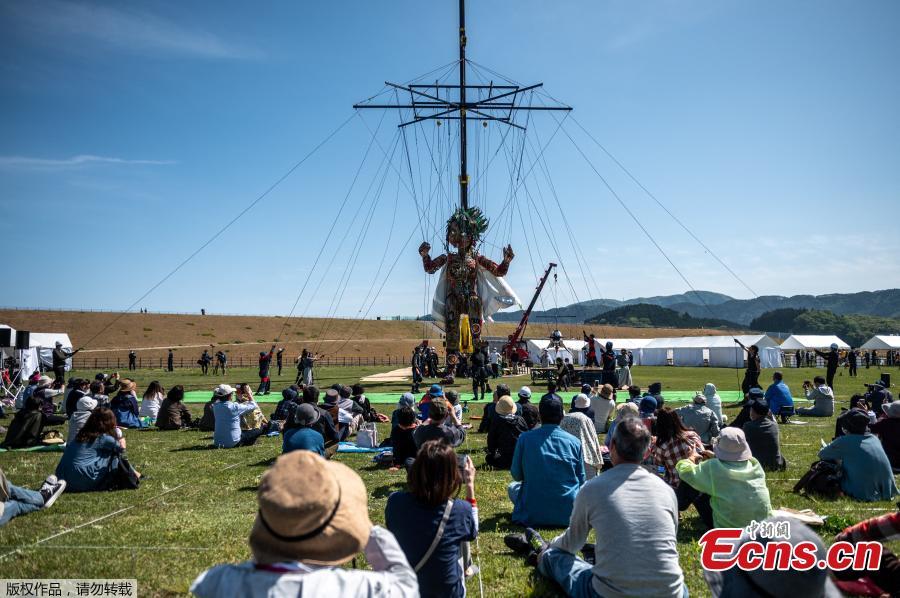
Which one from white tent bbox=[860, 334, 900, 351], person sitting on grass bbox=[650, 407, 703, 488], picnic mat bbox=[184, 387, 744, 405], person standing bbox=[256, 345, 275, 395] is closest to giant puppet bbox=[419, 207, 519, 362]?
picnic mat bbox=[184, 387, 744, 405]

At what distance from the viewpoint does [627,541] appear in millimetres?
3734

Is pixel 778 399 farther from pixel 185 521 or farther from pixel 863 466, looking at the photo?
pixel 185 521

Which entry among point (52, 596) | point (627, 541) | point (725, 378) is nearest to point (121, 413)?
point (52, 596)

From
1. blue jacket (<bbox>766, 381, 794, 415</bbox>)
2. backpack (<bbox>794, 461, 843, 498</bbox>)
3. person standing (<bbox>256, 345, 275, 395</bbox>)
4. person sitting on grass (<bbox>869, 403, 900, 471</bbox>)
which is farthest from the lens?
person standing (<bbox>256, 345, 275, 395</bbox>)

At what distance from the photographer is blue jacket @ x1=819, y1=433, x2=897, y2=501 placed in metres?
6.95

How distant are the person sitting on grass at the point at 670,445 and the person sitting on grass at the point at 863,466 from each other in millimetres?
1928

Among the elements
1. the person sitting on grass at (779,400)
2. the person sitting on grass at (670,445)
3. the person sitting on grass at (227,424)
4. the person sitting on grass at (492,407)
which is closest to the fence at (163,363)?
the person sitting on grass at (492,407)

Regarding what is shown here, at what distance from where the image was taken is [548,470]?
6156 millimetres

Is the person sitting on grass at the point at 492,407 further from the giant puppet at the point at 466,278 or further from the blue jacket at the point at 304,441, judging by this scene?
the giant puppet at the point at 466,278

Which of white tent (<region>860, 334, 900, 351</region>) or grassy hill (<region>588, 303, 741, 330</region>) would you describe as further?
grassy hill (<region>588, 303, 741, 330</region>)

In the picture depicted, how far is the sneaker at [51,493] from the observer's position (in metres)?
7.19

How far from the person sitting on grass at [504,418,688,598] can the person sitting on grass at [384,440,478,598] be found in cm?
82

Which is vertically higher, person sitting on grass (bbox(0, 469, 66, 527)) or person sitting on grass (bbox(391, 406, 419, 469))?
person sitting on grass (bbox(391, 406, 419, 469))

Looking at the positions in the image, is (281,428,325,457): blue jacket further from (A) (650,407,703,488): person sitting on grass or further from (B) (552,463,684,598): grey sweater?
(B) (552,463,684,598): grey sweater
